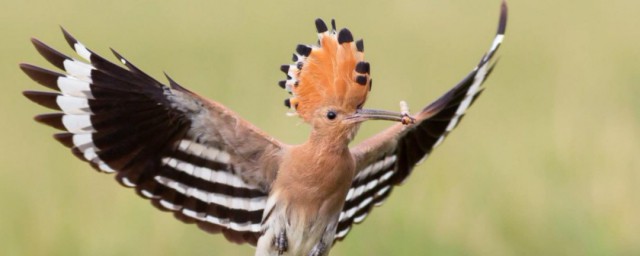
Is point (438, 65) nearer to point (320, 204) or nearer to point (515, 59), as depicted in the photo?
point (515, 59)

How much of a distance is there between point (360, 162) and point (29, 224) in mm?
1635

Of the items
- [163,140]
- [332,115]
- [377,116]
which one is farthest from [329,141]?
[163,140]

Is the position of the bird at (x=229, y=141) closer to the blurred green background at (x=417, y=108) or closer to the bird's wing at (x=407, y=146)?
the bird's wing at (x=407, y=146)

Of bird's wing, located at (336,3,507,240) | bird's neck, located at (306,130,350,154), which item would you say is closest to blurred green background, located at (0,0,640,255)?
bird's wing, located at (336,3,507,240)

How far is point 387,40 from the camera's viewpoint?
733 centimetres

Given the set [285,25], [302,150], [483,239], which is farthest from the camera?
[285,25]

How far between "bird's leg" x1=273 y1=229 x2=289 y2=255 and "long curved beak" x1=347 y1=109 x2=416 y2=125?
0.40 m

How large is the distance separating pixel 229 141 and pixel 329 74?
395mm

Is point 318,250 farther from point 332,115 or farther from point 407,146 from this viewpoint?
point 407,146

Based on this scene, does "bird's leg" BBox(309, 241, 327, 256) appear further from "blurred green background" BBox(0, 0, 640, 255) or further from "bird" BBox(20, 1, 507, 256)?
"blurred green background" BBox(0, 0, 640, 255)

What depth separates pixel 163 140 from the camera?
4.10 meters

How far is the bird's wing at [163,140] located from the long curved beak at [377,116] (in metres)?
0.34

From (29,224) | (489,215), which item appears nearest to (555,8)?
(489,215)

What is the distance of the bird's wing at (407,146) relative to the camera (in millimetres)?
4414
